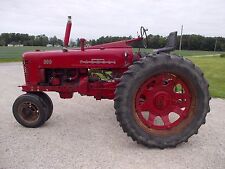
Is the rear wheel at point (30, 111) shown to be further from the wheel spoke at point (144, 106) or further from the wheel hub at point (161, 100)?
the wheel hub at point (161, 100)

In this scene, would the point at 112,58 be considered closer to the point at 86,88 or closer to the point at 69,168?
the point at 86,88

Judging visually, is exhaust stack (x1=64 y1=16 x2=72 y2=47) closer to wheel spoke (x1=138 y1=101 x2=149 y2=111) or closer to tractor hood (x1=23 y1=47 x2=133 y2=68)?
tractor hood (x1=23 y1=47 x2=133 y2=68)

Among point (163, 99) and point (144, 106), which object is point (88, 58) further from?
point (163, 99)

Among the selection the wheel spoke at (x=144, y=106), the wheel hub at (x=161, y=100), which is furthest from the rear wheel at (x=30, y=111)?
the wheel hub at (x=161, y=100)

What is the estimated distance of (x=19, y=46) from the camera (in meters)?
43.5

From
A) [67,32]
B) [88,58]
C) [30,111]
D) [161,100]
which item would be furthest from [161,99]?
[30,111]

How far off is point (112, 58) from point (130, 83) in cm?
98

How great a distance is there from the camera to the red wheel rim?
4750 millimetres

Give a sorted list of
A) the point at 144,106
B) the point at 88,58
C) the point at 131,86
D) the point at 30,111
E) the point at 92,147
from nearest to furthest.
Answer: the point at 131,86 < the point at 92,147 < the point at 144,106 < the point at 88,58 < the point at 30,111

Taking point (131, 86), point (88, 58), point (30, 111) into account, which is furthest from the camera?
point (30, 111)

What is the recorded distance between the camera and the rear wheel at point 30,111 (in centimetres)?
549

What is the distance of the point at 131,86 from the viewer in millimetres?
4484

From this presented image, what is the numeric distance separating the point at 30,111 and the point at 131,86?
6.43 feet

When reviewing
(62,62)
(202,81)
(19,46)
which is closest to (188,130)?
(202,81)
